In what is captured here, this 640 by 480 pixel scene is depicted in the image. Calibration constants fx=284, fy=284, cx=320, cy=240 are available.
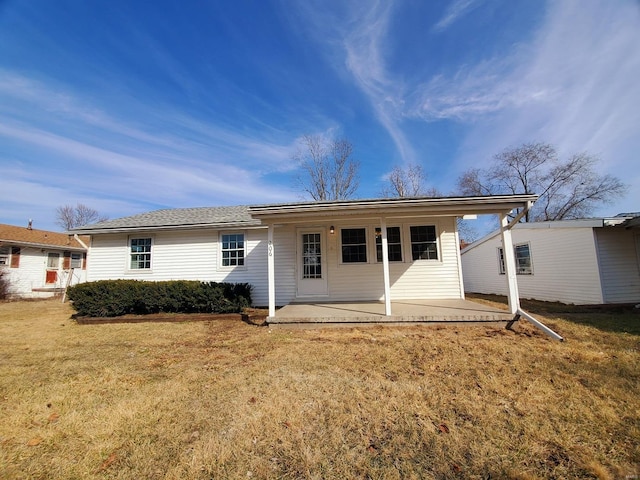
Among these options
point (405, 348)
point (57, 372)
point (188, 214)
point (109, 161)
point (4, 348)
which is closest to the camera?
point (57, 372)

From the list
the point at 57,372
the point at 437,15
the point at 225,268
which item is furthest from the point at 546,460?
the point at 437,15

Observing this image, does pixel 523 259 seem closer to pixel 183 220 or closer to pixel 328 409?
pixel 328 409

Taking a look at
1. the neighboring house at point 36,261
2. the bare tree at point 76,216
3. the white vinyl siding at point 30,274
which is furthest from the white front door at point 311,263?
the bare tree at point 76,216

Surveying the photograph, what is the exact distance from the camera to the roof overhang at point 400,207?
6.34 metres

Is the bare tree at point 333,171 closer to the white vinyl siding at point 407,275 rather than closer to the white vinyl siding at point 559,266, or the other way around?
the white vinyl siding at point 559,266

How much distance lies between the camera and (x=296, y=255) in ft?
32.1

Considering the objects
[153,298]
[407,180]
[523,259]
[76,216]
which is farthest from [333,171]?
[76,216]

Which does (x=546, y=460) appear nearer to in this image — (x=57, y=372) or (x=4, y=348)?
(x=57, y=372)

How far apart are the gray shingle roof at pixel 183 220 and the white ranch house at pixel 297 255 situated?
4 cm

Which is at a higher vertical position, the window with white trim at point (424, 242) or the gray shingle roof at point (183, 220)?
the gray shingle roof at point (183, 220)

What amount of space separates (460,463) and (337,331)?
4286mm

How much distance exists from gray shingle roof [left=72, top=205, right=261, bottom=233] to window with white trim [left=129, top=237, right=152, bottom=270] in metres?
0.67

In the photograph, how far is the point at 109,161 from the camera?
48.2ft

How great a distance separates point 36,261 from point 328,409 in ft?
71.3
